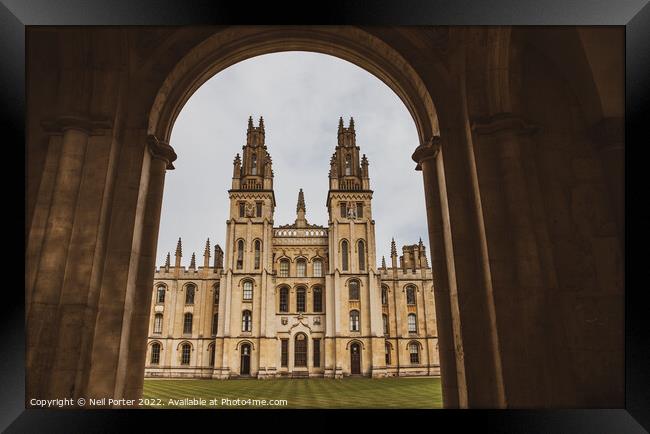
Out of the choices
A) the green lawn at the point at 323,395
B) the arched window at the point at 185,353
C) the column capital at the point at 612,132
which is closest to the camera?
the column capital at the point at 612,132

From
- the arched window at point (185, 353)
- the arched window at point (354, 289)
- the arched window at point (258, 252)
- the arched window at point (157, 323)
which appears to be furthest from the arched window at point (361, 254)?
the arched window at point (157, 323)

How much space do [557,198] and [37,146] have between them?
8196mm

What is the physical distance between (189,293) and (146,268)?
40.0m

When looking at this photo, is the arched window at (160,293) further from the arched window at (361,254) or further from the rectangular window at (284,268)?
the arched window at (361,254)

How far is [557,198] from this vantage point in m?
6.63

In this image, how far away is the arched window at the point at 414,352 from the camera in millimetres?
42562

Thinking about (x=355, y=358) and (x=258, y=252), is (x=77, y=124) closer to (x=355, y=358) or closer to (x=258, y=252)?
(x=258, y=252)

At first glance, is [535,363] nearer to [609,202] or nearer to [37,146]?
[609,202]

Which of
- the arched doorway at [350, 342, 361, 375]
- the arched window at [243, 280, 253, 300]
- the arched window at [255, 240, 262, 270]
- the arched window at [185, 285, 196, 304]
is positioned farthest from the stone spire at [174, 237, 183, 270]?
the arched doorway at [350, 342, 361, 375]

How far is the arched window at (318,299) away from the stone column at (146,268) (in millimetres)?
34944

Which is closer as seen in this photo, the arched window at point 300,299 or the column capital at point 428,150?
the column capital at point 428,150

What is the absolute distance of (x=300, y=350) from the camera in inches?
1572
